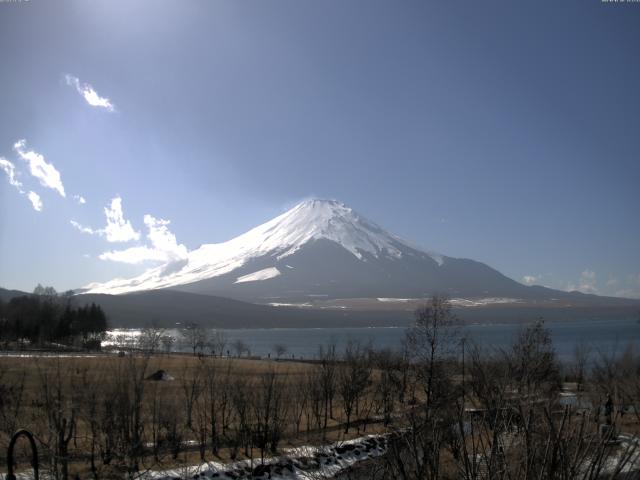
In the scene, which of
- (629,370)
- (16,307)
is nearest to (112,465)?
(629,370)

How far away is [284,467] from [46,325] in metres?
86.1

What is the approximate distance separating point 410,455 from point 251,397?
20459mm

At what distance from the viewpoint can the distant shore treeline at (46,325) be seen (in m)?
87.6

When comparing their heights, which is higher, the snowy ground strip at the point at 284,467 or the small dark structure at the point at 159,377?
the snowy ground strip at the point at 284,467

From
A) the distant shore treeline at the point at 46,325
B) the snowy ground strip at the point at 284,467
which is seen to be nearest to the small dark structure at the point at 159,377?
the snowy ground strip at the point at 284,467

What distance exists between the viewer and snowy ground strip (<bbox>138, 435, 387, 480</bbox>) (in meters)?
18.8

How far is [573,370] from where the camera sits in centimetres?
5047

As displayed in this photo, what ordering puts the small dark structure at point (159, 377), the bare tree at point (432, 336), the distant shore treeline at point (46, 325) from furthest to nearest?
the distant shore treeline at point (46, 325)
the small dark structure at point (159, 377)
the bare tree at point (432, 336)

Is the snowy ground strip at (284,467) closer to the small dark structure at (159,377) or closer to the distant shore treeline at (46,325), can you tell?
the small dark structure at (159,377)

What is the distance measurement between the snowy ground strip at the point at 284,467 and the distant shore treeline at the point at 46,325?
239 feet

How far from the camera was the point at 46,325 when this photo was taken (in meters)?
92.2

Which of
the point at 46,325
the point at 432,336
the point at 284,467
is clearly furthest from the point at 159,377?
the point at 46,325

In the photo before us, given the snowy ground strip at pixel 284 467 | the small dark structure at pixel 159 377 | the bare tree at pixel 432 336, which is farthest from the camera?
the small dark structure at pixel 159 377

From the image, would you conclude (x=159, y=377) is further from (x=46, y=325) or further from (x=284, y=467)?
(x=46, y=325)
